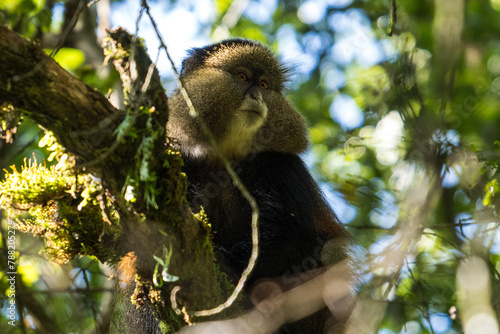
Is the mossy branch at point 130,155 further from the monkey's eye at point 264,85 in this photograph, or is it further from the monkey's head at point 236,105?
the monkey's eye at point 264,85

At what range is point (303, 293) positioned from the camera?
4.39 meters

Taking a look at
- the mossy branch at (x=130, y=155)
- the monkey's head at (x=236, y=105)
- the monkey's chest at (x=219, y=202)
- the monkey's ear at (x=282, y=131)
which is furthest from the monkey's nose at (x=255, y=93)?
the mossy branch at (x=130, y=155)

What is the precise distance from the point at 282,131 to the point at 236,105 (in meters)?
0.62

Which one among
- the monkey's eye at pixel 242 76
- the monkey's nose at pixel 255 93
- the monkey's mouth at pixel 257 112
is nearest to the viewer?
the monkey's mouth at pixel 257 112

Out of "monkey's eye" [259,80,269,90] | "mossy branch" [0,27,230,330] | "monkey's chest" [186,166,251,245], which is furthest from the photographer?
"monkey's eye" [259,80,269,90]

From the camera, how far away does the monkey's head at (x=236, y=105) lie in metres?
5.44

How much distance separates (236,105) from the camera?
5.54 meters

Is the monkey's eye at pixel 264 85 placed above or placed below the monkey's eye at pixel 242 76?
below

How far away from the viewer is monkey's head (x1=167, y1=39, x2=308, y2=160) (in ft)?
17.9

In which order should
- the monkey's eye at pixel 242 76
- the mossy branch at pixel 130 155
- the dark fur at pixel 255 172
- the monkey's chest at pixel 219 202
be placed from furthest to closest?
the monkey's eye at pixel 242 76
the monkey's chest at pixel 219 202
the dark fur at pixel 255 172
the mossy branch at pixel 130 155

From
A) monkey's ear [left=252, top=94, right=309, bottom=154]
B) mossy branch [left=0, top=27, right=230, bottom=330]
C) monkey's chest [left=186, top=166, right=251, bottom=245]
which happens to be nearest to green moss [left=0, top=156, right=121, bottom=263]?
mossy branch [left=0, top=27, right=230, bottom=330]

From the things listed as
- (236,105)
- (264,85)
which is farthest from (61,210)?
(264,85)

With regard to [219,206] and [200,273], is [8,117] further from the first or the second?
[219,206]

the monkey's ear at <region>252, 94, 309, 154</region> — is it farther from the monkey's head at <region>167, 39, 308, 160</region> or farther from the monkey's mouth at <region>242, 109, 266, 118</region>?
the monkey's mouth at <region>242, 109, 266, 118</region>
